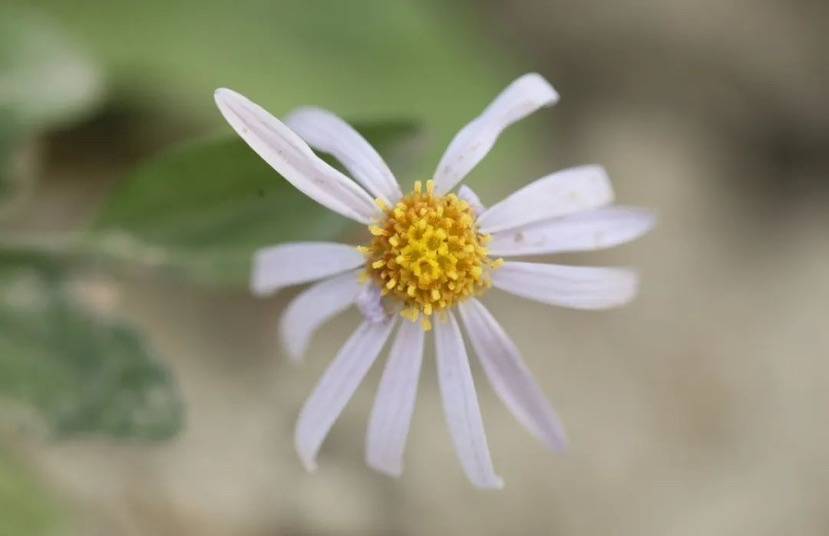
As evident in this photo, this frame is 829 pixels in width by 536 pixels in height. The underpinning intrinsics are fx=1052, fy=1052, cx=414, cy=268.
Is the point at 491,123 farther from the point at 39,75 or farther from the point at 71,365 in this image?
the point at 39,75

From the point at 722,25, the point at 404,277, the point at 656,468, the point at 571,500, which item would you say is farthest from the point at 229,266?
the point at 722,25

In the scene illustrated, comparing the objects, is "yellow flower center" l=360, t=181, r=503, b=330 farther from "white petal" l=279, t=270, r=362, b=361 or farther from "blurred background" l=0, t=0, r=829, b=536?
"blurred background" l=0, t=0, r=829, b=536

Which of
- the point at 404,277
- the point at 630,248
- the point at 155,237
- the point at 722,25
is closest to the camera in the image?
the point at 404,277

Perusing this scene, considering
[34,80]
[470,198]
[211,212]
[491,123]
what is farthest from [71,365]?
[491,123]

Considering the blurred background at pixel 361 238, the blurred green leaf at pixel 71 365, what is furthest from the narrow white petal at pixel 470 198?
the blurred green leaf at pixel 71 365

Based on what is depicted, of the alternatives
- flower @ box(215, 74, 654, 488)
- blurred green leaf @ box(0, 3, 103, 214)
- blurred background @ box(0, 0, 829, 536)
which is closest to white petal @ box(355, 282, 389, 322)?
flower @ box(215, 74, 654, 488)

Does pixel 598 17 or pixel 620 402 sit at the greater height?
pixel 598 17

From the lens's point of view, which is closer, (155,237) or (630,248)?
(155,237)

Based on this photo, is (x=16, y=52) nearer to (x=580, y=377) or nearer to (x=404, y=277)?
(x=404, y=277)
